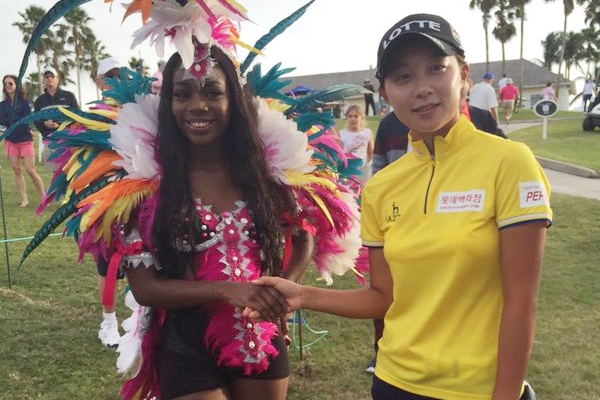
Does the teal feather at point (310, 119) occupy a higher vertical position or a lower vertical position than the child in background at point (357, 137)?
higher

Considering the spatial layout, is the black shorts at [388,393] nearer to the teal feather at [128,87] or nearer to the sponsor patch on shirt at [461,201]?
the sponsor patch on shirt at [461,201]

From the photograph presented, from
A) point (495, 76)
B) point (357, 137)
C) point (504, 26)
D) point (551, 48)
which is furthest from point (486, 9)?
point (357, 137)

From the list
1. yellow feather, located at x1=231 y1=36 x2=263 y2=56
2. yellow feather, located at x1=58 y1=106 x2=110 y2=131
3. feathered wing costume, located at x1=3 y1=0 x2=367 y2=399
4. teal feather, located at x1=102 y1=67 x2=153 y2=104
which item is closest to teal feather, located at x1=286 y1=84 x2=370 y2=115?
feathered wing costume, located at x1=3 y1=0 x2=367 y2=399

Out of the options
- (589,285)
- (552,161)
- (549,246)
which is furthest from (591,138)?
(589,285)

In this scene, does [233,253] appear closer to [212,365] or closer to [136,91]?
[212,365]

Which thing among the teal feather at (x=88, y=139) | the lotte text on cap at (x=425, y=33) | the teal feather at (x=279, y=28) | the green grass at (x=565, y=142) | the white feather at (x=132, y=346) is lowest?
the green grass at (x=565, y=142)

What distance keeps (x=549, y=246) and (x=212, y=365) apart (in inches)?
209

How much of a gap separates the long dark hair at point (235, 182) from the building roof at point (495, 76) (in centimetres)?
4675

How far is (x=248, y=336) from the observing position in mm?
2223

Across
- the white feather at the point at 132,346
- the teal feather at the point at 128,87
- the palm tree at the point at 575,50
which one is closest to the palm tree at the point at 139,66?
the teal feather at the point at 128,87

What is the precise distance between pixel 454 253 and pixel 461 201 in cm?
13

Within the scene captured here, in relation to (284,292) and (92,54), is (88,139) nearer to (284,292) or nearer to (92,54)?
(284,292)

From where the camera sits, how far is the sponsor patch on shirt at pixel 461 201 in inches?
56.1

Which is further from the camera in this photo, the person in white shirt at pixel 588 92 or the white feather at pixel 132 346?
the person in white shirt at pixel 588 92
